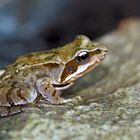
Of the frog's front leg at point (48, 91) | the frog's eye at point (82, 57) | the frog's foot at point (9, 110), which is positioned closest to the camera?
the frog's foot at point (9, 110)

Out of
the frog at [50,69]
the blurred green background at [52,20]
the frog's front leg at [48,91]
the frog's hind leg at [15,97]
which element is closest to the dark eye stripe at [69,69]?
the frog at [50,69]

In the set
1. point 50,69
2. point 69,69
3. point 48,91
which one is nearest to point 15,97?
point 48,91

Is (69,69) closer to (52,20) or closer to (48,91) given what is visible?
(48,91)

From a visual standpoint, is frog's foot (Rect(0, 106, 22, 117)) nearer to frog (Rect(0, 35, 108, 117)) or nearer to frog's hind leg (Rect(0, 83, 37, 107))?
frog's hind leg (Rect(0, 83, 37, 107))

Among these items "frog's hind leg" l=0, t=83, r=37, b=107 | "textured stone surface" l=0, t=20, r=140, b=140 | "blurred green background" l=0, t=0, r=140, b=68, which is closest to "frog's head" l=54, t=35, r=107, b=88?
"textured stone surface" l=0, t=20, r=140, b=140

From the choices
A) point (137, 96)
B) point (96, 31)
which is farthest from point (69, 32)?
point (137, 96)

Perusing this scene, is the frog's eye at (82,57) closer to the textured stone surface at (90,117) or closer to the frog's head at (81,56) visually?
the frog's head at (81,56)

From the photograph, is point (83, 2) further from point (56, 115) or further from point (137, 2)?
point (56, 115)
